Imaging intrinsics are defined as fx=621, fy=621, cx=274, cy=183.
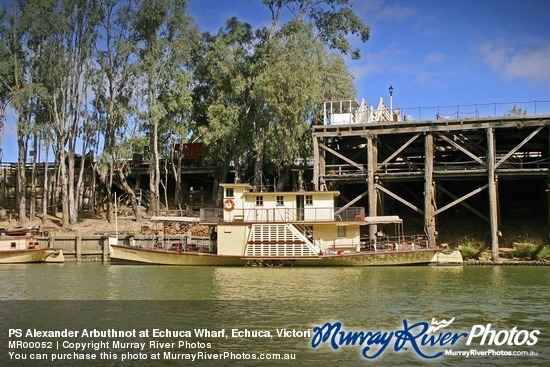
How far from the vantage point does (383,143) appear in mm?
47750

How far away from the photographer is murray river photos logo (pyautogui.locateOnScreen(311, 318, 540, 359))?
16219 millimetres

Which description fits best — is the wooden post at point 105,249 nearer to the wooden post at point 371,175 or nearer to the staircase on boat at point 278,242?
the staircase on boat at point 278,242

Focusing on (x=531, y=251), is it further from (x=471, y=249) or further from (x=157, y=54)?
(x=157, y=54)

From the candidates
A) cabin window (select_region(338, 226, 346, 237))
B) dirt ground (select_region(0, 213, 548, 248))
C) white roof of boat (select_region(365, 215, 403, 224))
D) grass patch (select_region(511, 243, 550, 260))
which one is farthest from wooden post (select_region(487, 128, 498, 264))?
cabin window (select_region(338, 226, 346, 237))

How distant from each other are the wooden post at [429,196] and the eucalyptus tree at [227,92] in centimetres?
1546

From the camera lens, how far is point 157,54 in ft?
168

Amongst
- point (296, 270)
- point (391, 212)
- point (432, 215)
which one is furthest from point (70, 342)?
point (391, 212)

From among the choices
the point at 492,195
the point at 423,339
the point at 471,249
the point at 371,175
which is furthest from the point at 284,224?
the point at 423,339

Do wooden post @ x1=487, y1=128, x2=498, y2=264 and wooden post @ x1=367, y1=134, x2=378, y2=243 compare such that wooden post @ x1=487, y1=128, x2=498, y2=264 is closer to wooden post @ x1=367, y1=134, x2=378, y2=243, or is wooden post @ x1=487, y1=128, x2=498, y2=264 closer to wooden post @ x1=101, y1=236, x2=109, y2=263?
wooden post @ x1=367, y1=134, x2=378, y2=243

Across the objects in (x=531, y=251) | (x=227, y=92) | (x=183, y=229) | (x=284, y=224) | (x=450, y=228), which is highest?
(x=227, y=92)

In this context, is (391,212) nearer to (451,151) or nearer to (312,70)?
(451,151)

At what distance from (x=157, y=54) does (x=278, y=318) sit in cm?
3599

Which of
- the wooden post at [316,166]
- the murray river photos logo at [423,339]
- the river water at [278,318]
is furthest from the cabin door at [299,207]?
the murray river photos logo at [423,339]

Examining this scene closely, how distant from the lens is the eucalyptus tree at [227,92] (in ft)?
A: 166
